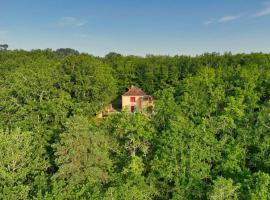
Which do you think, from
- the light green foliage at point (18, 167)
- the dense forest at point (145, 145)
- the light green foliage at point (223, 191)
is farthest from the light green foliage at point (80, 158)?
the light green foliage at point (223, 191)

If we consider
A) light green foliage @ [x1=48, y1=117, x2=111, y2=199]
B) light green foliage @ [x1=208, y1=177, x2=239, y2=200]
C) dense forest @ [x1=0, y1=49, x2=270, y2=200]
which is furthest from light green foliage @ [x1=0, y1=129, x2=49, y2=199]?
light green foliage @ [x1=208, y1=177, x2=239, y2=200]

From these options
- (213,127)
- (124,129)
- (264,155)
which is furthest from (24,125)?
(264,155)

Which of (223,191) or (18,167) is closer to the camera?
(223,191)

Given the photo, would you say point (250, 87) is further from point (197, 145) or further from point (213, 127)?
point (197, 145)

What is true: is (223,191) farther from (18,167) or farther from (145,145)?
(18,167)

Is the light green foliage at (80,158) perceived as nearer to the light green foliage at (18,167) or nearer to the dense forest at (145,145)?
the dense forest at (145,145)

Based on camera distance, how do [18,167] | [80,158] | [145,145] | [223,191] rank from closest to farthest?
[223,191] → [80,158] → [18,167] → [145,145]

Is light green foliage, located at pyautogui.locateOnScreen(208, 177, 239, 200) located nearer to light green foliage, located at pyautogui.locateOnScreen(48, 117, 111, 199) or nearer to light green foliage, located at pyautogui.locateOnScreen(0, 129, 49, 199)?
light green foliage, located at pyautogui.locateOnScreen(48, 117, 111, 199)

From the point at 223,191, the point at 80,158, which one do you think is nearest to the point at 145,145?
the point at 80,158
